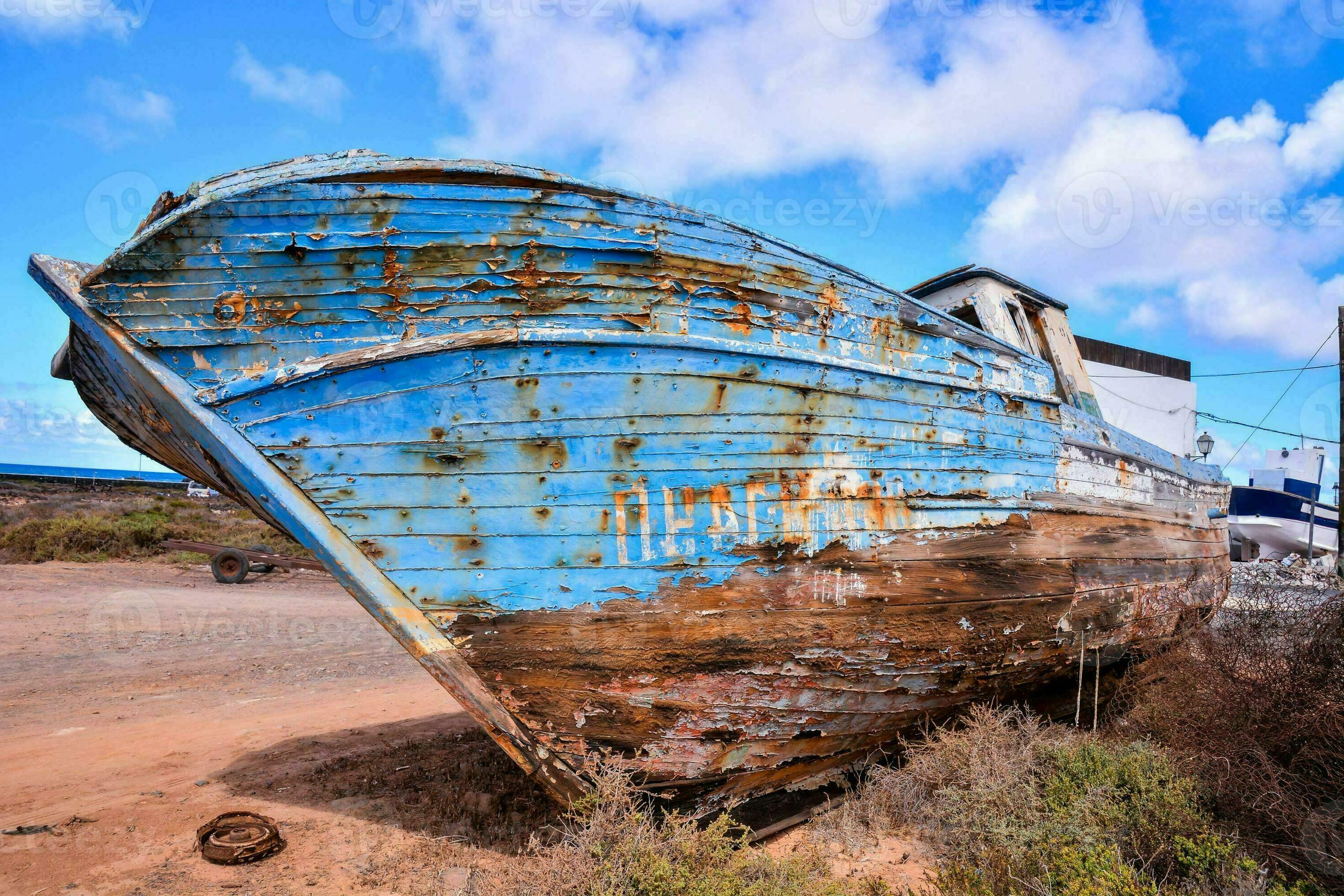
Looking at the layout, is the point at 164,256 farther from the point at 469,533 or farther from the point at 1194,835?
the point at 1194,835

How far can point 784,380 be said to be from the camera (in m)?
3.57

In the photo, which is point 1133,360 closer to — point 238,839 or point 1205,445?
point 1205,445

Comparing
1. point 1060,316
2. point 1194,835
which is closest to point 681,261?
point 1194,835

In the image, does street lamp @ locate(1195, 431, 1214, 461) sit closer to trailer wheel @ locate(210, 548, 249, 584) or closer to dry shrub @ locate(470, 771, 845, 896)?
dry shrub @ locate(470, 771, 845, 896)

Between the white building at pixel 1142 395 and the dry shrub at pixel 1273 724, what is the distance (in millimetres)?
14476

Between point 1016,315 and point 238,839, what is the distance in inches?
253

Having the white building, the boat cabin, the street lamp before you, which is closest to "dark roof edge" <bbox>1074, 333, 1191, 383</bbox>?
the white building

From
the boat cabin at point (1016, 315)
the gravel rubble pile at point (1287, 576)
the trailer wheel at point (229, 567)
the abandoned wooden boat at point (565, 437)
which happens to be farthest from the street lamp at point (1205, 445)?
the trailer wheel at point (229, 567)

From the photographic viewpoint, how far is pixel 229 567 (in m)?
14.7

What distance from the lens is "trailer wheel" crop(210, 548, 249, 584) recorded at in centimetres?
1457

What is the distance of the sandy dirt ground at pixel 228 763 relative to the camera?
11.4ft

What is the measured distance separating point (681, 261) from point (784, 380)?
30.1 inches

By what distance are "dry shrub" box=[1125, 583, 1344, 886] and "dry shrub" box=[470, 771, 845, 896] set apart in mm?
2057

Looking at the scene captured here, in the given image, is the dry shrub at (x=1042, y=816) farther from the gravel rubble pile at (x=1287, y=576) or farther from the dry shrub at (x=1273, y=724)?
the gravel rubble pile at (x=1287, y=576)
